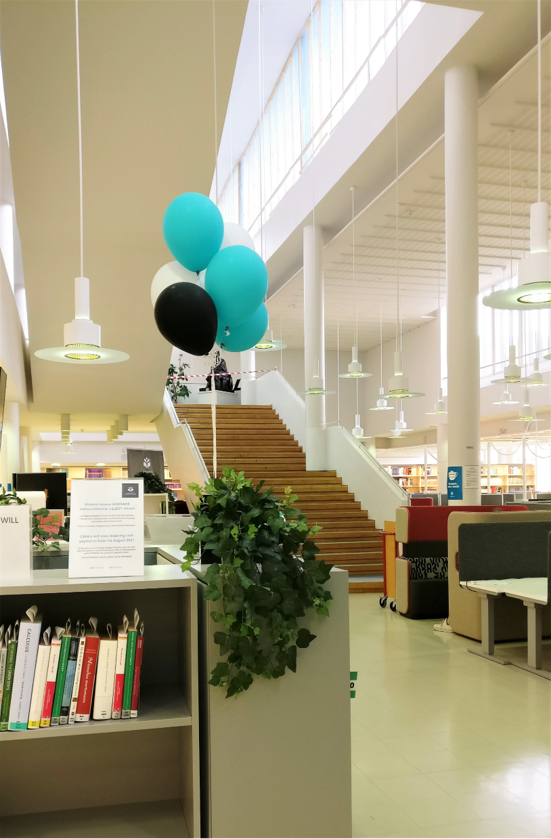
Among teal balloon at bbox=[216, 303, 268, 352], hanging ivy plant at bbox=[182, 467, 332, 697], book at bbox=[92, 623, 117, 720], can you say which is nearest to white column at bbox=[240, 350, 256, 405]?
teal balloon at bbox=[216, 303, 268, 352]

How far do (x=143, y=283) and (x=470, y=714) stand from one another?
620 cm

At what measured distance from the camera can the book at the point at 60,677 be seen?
2025 millimetres

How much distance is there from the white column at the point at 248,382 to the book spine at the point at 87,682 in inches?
603

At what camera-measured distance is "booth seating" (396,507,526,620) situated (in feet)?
21.8

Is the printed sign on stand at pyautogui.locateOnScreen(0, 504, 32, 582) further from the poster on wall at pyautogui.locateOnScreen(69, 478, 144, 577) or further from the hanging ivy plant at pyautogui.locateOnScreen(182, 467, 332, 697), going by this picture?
the hanging ivy plant at pyautogui.locateOnScreen(182, 467, 332, 697)

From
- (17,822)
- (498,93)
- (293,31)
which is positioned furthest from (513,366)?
(293,31)

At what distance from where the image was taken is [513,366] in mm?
7969

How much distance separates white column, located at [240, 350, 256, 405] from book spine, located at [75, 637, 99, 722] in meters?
15.3

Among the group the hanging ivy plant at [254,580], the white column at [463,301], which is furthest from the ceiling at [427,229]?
the hanging ivy plant at [254,580]

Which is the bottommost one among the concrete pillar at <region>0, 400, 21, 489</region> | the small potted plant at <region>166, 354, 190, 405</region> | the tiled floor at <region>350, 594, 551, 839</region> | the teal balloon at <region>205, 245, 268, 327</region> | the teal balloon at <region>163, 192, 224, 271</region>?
the tiled floor at <region>350, 594, 551, 839</region>

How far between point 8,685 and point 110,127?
15.1ft

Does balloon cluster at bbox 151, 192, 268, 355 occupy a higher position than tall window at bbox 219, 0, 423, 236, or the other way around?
tall window at bbox 219, 0, 423, 236

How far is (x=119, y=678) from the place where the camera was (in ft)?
6.79

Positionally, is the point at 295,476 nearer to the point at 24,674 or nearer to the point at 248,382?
the point at 248,382
